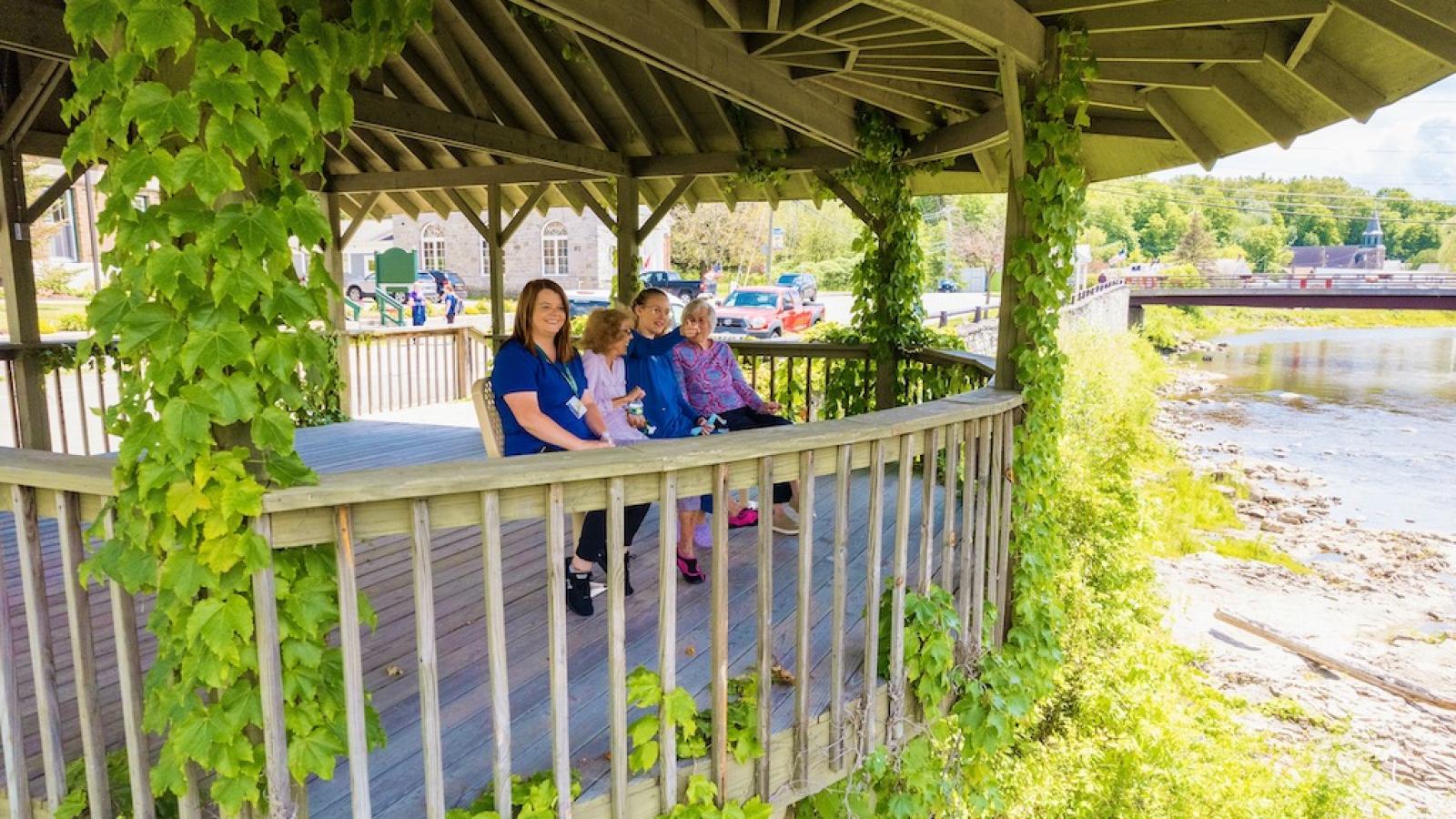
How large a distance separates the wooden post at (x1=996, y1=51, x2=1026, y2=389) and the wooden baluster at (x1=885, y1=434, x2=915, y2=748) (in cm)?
117

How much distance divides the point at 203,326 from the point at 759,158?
236 inches

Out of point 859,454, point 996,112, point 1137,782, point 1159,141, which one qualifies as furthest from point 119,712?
point 1137,782

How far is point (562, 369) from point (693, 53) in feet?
6.01

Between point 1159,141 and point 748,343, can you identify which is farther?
point 748,343

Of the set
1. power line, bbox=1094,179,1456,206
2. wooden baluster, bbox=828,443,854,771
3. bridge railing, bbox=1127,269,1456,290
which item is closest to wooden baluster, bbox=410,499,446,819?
wooden baluster, bbox=828,443,854,771

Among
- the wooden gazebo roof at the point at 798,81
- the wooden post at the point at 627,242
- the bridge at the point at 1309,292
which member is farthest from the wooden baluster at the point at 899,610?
the bridge at the point at 1309,292

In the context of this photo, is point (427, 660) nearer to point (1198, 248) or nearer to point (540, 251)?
point (540, 251)

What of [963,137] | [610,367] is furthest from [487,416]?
[963,137]

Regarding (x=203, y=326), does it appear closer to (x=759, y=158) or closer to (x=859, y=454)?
(x=859, y=454)

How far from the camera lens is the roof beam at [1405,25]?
3.20 m

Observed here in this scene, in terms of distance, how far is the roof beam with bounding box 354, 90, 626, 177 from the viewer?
19.2 ft

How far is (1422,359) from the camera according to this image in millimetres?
33656

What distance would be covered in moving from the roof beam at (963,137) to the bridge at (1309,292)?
1296 inches

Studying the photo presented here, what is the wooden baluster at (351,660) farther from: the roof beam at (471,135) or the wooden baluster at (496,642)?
the roof beam at (471,135)
